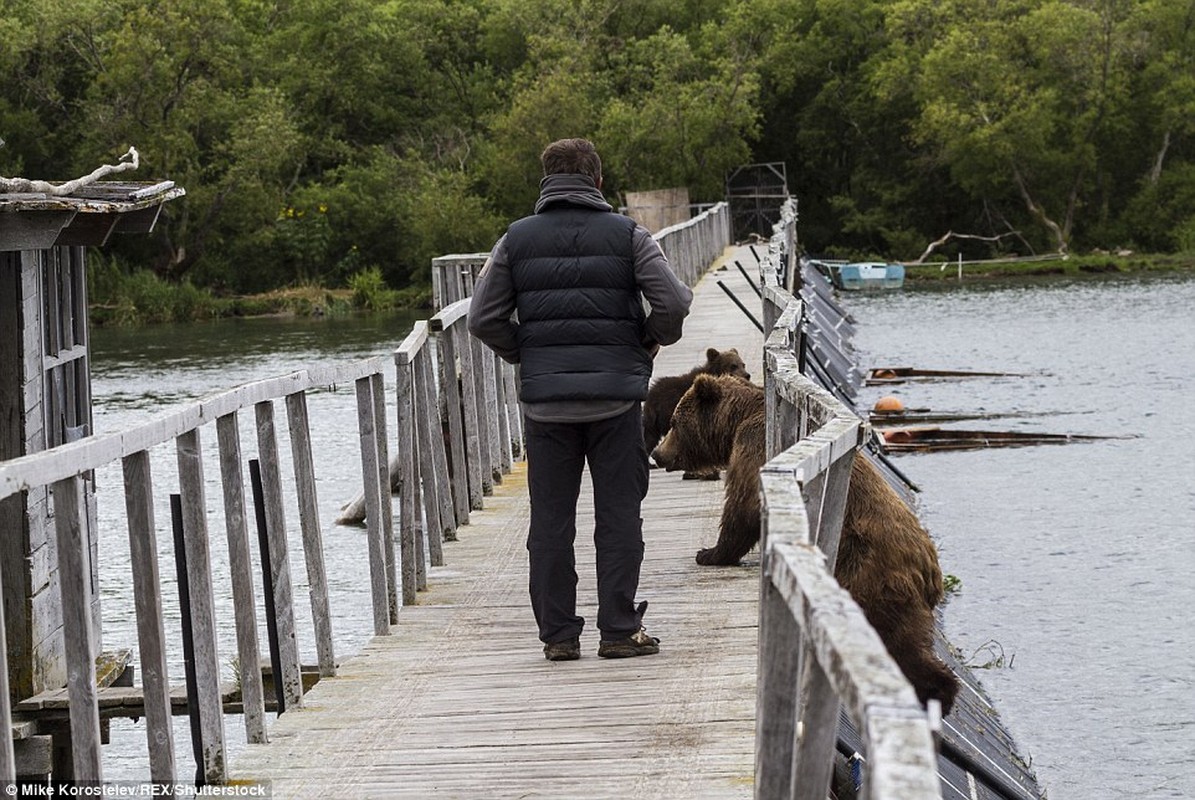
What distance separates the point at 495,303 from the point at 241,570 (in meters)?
1.44

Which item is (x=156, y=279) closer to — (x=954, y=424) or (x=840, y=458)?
(x=954, y=424)

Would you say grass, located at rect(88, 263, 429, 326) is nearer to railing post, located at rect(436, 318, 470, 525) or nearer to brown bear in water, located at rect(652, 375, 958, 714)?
railing post, located at rect(436, 318, 470, 525)

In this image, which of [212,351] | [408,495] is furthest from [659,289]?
[212,351]

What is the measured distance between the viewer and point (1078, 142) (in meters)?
75.6

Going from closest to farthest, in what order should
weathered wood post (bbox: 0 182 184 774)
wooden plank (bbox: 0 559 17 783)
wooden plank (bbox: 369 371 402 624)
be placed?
wooden plank (bbox: 0 559 17 783), wooden plank (bbox: 369 371 402 624), weathered wood post (bbox: 0 182 184 774)

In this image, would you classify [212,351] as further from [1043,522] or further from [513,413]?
[513,413]

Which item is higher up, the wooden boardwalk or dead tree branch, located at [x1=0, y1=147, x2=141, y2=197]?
dead tree branch, located at [x1=0, y1=147, x2=141, y2=197]

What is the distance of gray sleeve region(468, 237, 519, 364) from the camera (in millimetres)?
6664

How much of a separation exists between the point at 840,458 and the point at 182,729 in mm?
8726

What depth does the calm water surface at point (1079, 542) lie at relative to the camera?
553 inches

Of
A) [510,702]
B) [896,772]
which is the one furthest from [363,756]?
[896,772]

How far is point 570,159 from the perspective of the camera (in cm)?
662

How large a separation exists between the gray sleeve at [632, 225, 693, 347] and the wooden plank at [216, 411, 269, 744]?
61.7 inches

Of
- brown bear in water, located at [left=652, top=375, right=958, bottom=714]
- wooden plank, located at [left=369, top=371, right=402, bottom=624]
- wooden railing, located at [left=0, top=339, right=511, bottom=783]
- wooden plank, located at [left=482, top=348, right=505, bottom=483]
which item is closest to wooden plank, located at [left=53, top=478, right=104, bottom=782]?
wooden railing, located at [left=0, top=339, right=511, bottom=783]
